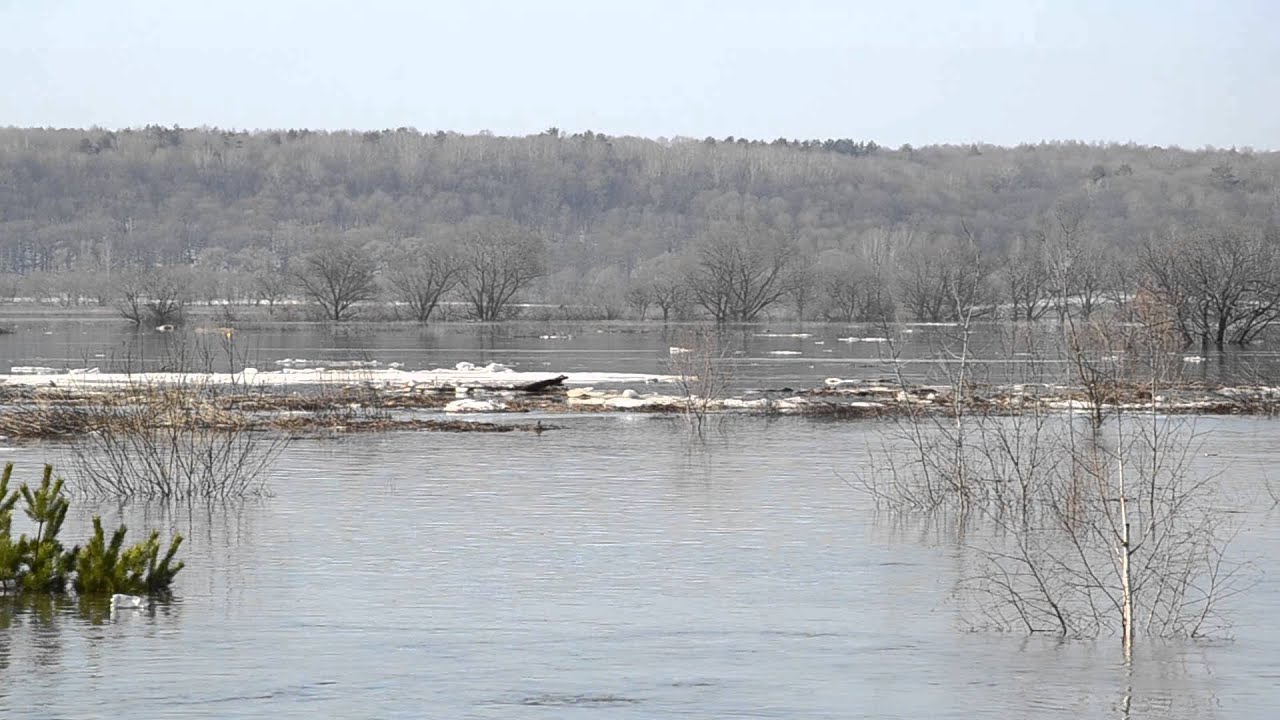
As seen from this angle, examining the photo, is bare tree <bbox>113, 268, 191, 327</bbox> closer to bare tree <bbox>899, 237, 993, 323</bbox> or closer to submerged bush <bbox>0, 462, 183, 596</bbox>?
bare tree <bbox>899, 237, 993, 323</bbox>

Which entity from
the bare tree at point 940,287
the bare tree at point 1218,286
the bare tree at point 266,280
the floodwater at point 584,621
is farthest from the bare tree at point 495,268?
the floodwater at point 584,621

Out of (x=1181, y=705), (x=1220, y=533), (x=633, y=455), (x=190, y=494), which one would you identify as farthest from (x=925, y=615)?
(x=633, y=455)

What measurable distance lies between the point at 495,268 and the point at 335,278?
10127 mm

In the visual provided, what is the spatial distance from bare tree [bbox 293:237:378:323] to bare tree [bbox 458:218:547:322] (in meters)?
6.16

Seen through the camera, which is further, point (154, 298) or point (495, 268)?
point (495, 268)

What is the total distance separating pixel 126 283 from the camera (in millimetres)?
97812

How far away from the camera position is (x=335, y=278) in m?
107

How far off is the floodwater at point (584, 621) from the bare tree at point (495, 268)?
86545 mm

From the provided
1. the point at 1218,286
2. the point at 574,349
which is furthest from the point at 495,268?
the point at 1218,286

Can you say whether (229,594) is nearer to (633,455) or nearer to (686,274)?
(633,455)

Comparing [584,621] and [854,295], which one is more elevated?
[854,295]

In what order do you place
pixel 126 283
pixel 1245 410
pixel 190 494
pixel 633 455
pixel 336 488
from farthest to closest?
pixel 126 283, pixel 1245 410, pixel 633 455, pixel 336 488, pixel 190 494

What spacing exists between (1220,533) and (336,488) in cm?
1056

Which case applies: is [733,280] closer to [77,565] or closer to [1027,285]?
[1027,285]
